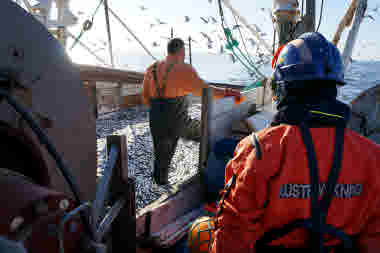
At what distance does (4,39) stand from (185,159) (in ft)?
11.6

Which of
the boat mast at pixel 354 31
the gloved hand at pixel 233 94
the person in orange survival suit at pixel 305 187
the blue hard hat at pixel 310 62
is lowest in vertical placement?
the person in orange survival suit at pixel 305 187

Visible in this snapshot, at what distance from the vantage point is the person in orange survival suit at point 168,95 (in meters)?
3.54

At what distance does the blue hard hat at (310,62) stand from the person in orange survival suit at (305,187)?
0.04 meters

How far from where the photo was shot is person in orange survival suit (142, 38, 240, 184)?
3537mm

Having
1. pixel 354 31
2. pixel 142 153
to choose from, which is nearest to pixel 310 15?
pixel 354 31

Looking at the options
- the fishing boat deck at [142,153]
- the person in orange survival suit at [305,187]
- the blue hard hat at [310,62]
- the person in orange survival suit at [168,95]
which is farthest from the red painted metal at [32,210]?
the person in orange survival suit at [168,95]

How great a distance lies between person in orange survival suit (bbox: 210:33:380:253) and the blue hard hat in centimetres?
4

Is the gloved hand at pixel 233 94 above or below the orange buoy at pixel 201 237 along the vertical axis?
above

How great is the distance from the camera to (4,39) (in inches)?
45.4

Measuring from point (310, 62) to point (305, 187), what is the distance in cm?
63

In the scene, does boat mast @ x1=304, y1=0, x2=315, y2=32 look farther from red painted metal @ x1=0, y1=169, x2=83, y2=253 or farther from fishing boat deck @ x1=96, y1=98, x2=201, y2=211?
red painted metal @ x1=0, y1=169, x2=83, y2=253

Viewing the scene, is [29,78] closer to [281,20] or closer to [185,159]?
[185,159]

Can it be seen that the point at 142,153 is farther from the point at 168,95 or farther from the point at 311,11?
the point at 311,11

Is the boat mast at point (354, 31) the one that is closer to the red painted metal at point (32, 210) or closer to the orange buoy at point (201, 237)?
the orange buoy at point (201, 237)
